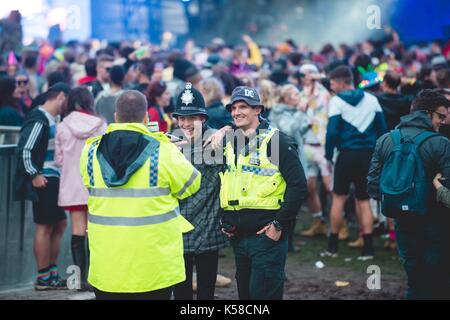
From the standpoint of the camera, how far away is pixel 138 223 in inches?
196

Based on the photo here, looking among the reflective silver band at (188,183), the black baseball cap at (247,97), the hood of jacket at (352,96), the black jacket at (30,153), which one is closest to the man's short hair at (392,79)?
the hood of jacket at (352,96)

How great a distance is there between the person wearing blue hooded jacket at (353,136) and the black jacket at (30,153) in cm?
342

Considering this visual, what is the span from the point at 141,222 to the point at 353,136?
A: 487 cm

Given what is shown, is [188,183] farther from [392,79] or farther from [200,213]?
[392,79]

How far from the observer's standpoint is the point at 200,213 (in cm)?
628

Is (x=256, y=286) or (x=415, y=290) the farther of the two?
(x=415, y=290)

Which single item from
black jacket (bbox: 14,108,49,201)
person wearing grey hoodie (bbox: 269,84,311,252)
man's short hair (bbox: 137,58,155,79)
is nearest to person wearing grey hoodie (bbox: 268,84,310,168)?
person wearing grey hoodie (bbox: 269,84,311,252)

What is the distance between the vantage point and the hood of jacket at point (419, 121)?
6.43 m

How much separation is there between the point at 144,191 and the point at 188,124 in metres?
1.54

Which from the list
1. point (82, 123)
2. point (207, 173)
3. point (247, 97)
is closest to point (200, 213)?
point (207, 173)

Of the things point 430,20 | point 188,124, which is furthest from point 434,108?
point 430,20

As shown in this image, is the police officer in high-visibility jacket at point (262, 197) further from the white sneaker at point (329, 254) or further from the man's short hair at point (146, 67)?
the man's short hair at point (146, 67)

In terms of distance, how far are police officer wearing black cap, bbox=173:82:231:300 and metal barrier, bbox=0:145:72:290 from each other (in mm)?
2369

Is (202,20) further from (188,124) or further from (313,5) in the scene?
(188,124)
